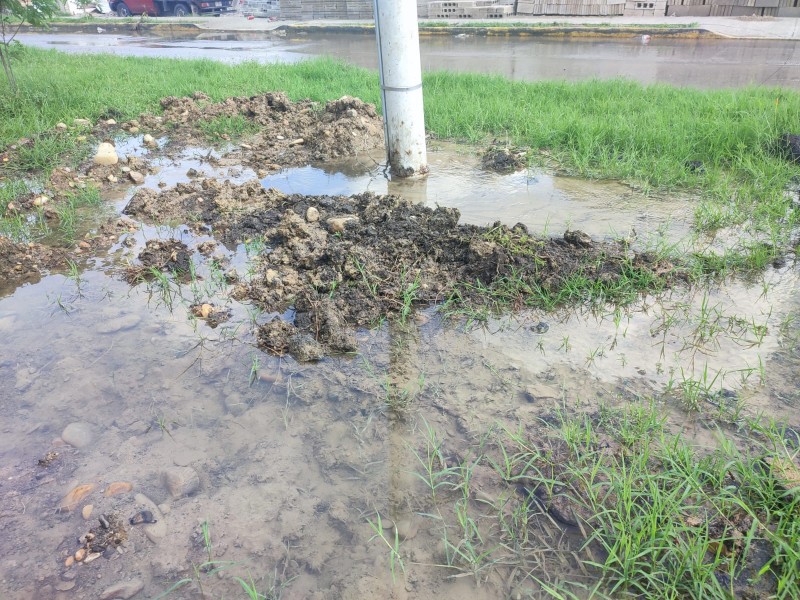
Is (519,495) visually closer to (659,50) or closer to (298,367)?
(298,367)

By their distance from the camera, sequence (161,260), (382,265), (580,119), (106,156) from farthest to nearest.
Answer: (580,119) → (106,156) → (161,260) → (382,265)

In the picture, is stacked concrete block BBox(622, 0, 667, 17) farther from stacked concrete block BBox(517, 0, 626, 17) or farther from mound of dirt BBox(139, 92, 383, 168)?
mound of dirt BBox(139, 92, 383, 168)

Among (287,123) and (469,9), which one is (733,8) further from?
(287,123)

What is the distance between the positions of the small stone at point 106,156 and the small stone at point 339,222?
3.02 meters

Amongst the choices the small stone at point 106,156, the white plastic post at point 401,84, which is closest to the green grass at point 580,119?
the small stone at point 106,156

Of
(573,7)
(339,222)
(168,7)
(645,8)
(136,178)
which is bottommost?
(339,222)

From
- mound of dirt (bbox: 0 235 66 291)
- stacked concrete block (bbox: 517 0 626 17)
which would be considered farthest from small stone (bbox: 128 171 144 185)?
stacked concrete block (bbox: 517 0 626 17)

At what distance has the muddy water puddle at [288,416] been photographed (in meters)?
1.98

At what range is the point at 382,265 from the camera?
3711 mm

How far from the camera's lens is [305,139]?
6359 mm

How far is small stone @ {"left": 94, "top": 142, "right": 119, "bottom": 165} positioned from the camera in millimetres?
5746

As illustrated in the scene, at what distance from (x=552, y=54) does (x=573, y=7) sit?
633cm

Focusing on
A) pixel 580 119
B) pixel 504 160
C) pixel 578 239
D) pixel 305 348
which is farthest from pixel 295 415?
pixel 580 119

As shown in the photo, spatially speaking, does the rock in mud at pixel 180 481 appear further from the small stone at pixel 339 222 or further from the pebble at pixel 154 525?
the small stone at pixel 339 222
